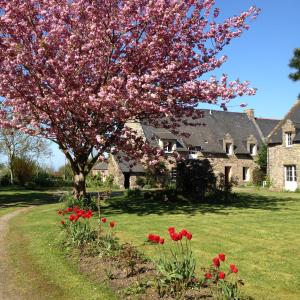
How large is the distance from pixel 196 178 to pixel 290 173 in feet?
50.4

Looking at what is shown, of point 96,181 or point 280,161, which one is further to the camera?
point 280,161

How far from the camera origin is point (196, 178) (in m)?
27.9

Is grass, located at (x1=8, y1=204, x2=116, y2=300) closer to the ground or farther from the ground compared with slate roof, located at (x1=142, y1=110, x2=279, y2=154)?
closer to the ground

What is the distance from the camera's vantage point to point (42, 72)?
59.4 feet

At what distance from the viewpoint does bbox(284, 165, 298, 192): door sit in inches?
1505

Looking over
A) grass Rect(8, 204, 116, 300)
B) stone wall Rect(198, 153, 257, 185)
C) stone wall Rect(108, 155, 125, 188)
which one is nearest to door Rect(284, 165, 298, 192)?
stone wall Rect(198, 153, 257, 185)

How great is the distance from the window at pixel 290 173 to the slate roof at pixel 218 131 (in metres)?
11.4

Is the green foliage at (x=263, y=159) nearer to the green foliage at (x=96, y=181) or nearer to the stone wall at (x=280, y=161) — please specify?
the stone wall at (x=280, y=161)

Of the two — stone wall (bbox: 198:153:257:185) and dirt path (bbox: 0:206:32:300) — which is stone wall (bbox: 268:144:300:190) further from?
dirt path (bbox: 0:206:32:300)

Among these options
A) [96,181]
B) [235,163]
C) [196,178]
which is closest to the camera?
[96,181]

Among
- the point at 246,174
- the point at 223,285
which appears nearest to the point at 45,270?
the point at 223,285

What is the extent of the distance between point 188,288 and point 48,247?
5801mm

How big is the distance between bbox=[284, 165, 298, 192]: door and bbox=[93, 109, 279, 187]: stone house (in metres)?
9.62

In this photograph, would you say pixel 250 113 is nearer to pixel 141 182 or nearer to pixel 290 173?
pixel 290 173
